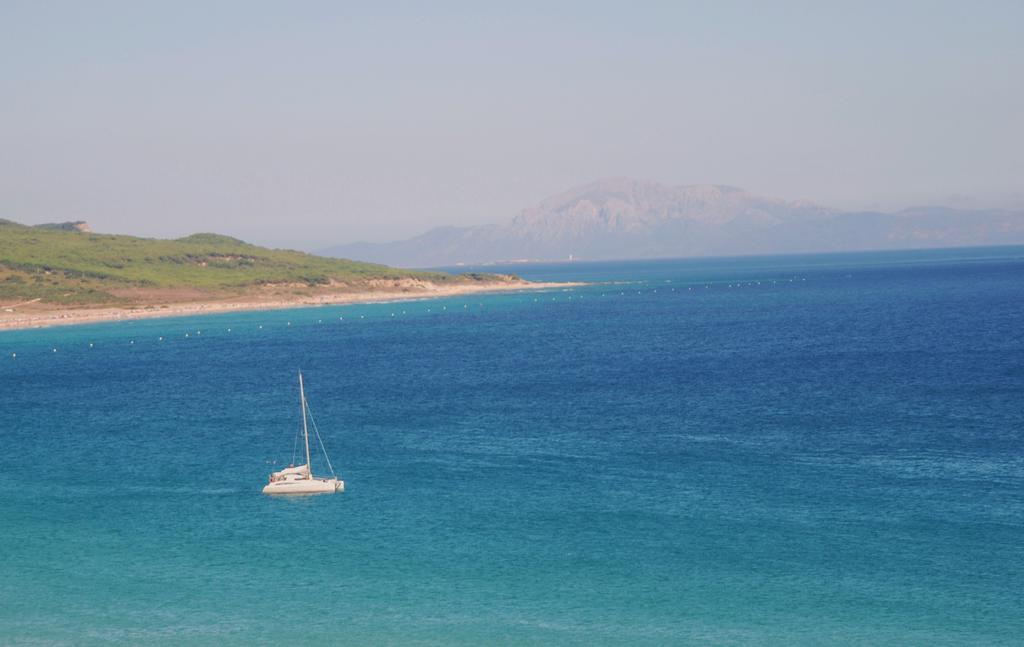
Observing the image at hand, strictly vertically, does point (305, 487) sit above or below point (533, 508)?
above

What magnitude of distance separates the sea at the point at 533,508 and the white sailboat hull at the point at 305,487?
3.91ft

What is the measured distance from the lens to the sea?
45.3 m

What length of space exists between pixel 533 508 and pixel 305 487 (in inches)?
552

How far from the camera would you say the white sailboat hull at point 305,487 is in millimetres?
64688

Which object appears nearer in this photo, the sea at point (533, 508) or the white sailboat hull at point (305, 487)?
the sea at point (533, 508)

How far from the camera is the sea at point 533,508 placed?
149 ft

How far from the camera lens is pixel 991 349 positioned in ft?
384

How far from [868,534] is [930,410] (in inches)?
1267

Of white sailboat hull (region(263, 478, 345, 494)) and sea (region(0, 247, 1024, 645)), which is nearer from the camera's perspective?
sea (region(0, 247, 1024, 645))

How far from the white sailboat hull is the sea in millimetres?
1193

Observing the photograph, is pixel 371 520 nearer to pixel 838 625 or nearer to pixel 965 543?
pixel 838 625

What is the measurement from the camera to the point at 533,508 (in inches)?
2343

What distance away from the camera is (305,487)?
64750 millimetres

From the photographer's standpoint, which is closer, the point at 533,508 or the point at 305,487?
the point at 533,508
